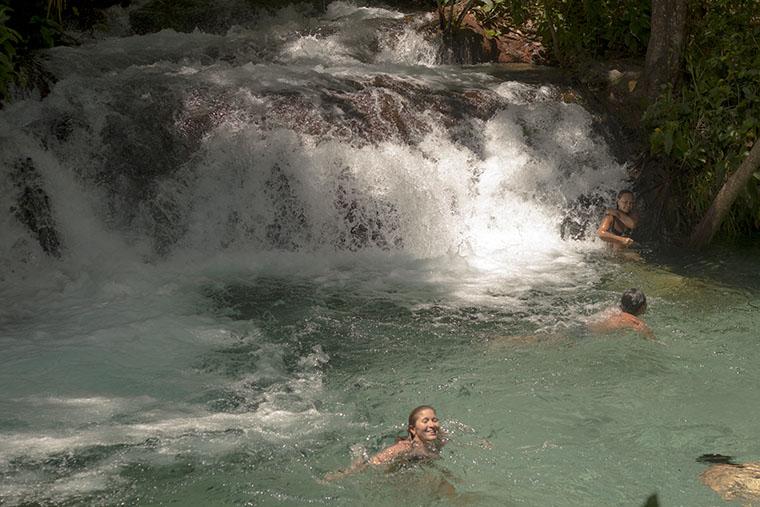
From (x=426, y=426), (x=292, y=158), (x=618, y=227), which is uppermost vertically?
(x=292, y=158)

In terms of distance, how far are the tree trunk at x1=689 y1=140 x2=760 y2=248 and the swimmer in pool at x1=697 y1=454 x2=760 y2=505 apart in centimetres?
445

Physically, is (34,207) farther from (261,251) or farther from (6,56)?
(261,251)

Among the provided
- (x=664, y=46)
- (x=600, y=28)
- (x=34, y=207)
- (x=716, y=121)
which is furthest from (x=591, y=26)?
(x=34, y=207)

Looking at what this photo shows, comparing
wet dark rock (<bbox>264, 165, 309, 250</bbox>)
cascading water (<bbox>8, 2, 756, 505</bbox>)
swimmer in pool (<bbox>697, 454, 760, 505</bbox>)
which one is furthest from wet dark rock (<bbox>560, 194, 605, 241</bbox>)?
swimmer in pool (<bbox>697, 454, 760, 505</bbox>)

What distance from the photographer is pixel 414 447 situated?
529cm

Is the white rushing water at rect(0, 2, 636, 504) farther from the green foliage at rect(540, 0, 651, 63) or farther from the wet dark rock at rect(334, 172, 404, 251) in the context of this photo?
the green foliage at rect(540, 0, 651, 63)

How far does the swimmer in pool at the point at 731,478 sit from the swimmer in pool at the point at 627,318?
1.84 metres

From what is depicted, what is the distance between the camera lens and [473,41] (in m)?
12.3

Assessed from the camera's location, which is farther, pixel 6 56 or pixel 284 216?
pixel 284 216

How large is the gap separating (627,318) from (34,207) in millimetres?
5272

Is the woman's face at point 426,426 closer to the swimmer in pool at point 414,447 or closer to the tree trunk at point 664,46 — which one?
the swimmer in pool at point 414,447

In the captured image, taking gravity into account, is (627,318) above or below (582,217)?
below

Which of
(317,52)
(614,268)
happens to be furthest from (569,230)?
(317,52)

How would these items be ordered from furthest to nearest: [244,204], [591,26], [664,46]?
[591,26], [664,46], [244,204]
